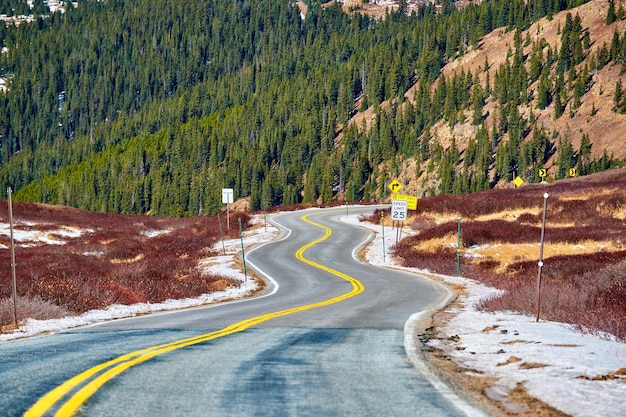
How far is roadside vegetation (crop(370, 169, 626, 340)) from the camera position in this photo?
12.5 meters

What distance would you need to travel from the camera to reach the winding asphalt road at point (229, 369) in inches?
203

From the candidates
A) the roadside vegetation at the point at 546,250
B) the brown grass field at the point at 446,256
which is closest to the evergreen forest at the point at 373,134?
the brown grass field at the point at 446,256

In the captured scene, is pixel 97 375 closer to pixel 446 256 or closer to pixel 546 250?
pixel 446 256

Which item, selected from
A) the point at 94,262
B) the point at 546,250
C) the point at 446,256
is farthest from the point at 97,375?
the point at 546,250

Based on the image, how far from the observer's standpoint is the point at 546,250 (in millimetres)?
31438

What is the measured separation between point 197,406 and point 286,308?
37.1ft

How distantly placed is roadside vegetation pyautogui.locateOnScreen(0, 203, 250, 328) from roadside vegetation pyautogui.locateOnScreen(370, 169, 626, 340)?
9841 mm

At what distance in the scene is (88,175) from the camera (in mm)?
186375

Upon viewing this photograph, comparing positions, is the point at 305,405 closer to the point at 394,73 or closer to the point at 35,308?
the point at 35,308

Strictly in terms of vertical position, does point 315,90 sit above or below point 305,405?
above

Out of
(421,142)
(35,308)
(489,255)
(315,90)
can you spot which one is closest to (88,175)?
(315,90)

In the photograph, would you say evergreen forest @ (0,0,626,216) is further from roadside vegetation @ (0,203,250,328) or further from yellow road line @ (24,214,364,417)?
yellow road line @ (24,214,364,417)

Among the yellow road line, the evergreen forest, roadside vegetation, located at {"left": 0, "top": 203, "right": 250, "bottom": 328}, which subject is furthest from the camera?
the evergreen forest

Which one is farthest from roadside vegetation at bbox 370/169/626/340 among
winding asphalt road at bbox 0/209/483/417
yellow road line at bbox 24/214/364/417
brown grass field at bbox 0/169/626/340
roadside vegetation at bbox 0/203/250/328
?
roadside vegetation at bbox 0/203/250/328
